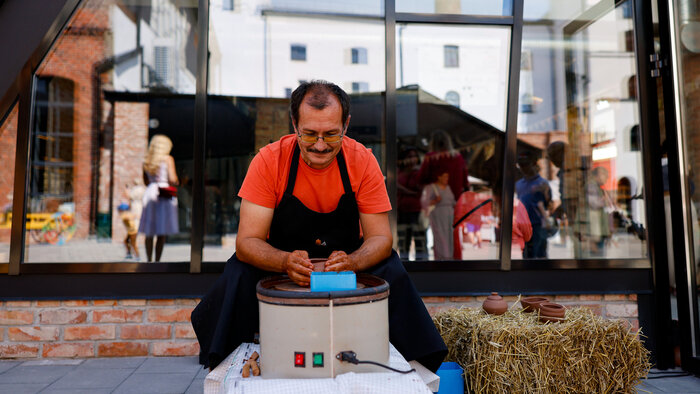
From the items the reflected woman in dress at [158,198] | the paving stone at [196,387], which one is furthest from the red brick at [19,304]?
the reflected woman in dress at [158,198]

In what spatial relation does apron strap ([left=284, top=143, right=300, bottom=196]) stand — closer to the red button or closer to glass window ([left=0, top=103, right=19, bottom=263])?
the red button

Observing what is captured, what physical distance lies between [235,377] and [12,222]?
7.92 ft

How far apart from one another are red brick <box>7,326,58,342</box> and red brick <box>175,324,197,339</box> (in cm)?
77

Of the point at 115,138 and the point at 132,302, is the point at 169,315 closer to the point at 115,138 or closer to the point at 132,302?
the point at 132,302

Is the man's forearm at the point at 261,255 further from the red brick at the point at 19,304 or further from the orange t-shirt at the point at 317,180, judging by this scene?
the red brick at the point at 19,304

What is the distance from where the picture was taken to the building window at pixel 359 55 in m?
4.44

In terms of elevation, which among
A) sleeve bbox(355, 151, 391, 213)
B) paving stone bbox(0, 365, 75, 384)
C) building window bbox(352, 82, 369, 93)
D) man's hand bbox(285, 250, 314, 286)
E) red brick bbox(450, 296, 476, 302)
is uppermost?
building window bbox(352, 82, 369, 93)

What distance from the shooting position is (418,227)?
5340 millimetres

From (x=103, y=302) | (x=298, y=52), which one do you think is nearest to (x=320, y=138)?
(x=103, y=302)

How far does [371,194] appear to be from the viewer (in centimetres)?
196

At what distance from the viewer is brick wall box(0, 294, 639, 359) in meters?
2.86

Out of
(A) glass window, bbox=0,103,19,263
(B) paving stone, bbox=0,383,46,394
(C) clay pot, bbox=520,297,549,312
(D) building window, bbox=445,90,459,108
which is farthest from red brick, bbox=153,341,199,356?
(D) building window, bbox=445,90,459,108

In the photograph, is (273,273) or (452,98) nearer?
(273,273)

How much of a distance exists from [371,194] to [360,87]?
2.71m
